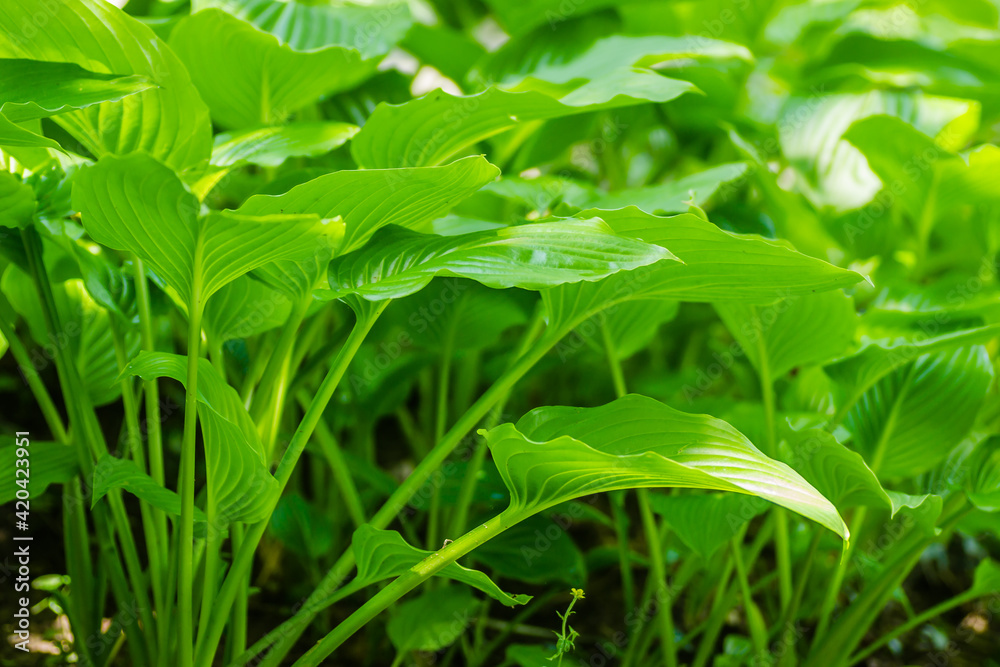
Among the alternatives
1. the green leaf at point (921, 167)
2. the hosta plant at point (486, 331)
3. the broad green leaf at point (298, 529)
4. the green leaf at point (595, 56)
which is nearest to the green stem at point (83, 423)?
the hosta plant at point (486, 331)

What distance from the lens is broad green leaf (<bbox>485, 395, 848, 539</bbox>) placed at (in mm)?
536

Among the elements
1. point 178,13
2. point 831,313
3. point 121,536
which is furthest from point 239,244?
point 178,13

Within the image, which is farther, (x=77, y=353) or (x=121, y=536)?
(x=77, y=353)

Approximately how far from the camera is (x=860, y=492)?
783mm

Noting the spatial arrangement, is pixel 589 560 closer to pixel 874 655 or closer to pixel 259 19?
pixel 874 655

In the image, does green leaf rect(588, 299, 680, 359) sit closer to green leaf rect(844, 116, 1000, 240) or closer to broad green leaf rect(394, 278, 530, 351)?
broad green leaf rect(394, 278, 530, 351)

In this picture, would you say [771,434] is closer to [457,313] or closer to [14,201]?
[457,313]

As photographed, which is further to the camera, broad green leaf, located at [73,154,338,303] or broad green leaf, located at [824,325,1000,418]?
broad green leaf, located at [824,325,1000,418]

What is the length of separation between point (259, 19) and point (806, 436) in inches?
37.3

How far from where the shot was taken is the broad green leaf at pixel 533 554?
100 centimetres

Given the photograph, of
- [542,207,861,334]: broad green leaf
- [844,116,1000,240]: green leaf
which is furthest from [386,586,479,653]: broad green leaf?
[844,116,1000,240]: green leaf

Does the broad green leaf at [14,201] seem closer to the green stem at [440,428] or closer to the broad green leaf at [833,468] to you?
the green stem at [440,428]

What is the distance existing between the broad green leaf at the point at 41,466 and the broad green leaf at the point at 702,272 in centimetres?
57

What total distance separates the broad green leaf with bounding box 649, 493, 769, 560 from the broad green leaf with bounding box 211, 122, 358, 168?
571 millimetres
